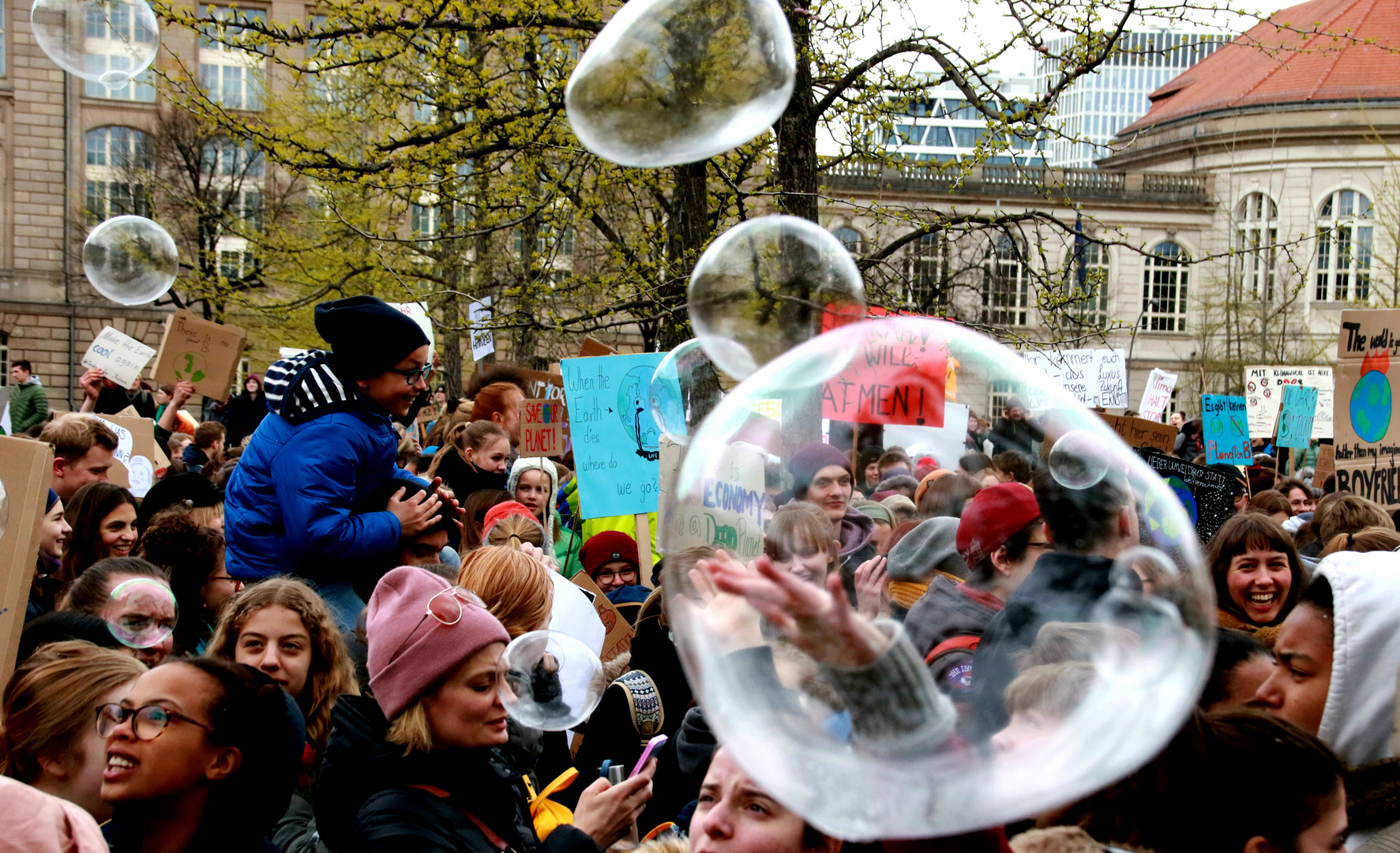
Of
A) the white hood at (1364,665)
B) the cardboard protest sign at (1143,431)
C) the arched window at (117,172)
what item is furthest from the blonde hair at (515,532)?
the arched window at (117,172)

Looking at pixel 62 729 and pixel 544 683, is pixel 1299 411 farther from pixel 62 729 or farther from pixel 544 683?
pixel 62 729

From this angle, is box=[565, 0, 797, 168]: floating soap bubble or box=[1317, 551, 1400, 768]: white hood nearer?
box=[1317, 551, 1400, 768]: white hood

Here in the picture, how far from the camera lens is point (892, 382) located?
6.95 feet

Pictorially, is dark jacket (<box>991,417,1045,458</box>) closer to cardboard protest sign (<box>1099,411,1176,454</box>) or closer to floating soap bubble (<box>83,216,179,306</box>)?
cardboard protest sign (<box>1099,411,1176,454</box>)

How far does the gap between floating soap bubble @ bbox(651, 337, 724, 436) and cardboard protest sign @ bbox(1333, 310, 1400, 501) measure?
467 cm

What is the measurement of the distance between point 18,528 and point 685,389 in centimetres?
Result: 308

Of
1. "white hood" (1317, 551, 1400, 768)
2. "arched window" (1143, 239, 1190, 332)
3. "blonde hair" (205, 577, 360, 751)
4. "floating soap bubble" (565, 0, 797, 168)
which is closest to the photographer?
"white hood" (1317, 551, 1400, 768)

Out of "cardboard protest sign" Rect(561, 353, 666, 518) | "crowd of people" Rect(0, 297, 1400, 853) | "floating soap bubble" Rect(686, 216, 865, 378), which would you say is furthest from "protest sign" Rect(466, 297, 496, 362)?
"floating soap bubble" Rect(686, 216, 865, 378)

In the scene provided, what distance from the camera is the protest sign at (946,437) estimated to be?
2.06 meters

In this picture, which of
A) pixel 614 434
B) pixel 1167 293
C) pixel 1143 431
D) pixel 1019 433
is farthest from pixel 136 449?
pixel 1167 293

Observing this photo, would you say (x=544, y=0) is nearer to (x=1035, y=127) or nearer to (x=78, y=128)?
(x=1035, y=127)

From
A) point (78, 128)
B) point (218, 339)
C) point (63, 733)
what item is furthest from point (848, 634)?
point (78, 128)

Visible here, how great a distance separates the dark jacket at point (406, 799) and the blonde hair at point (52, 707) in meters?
0.62

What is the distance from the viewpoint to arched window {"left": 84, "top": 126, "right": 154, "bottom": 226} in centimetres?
3759
